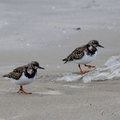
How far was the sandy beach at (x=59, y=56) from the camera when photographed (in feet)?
18.0

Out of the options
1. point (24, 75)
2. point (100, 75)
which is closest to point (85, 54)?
point (100, 75)

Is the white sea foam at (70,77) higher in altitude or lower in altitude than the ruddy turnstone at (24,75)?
lower

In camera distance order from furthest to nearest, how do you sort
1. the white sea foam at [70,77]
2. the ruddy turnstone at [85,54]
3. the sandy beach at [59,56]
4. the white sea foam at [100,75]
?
the ruddy turnstone at [85,54]
the white sea foam at [70,77]
the white sea foam at [100,75]
the sandy beach at [59,56]

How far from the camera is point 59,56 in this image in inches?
420

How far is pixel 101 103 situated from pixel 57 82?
8.04 feet

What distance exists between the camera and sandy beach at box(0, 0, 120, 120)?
5473 millimetres

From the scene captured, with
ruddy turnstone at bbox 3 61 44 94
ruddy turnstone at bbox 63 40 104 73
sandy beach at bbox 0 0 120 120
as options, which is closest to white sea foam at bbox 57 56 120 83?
sandy beach at bbox 0 0 120 120

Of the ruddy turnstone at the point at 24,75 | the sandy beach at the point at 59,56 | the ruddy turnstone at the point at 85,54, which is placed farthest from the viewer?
the ruddy turnstone at the point at 85,54

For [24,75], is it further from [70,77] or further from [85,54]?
[85,54]

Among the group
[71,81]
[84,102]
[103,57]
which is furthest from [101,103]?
Answer: [103,57]

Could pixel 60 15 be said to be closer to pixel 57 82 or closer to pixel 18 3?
pixel 18 3

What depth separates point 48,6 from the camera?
1544cm

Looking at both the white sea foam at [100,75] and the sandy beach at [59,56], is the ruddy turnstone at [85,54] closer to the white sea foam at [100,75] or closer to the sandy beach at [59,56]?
the sandy beach at [59,56]

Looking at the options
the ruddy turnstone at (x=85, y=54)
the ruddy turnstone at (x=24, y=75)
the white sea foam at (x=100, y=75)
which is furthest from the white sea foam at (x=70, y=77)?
the ruddy turnstone at (x=24, y=75)
